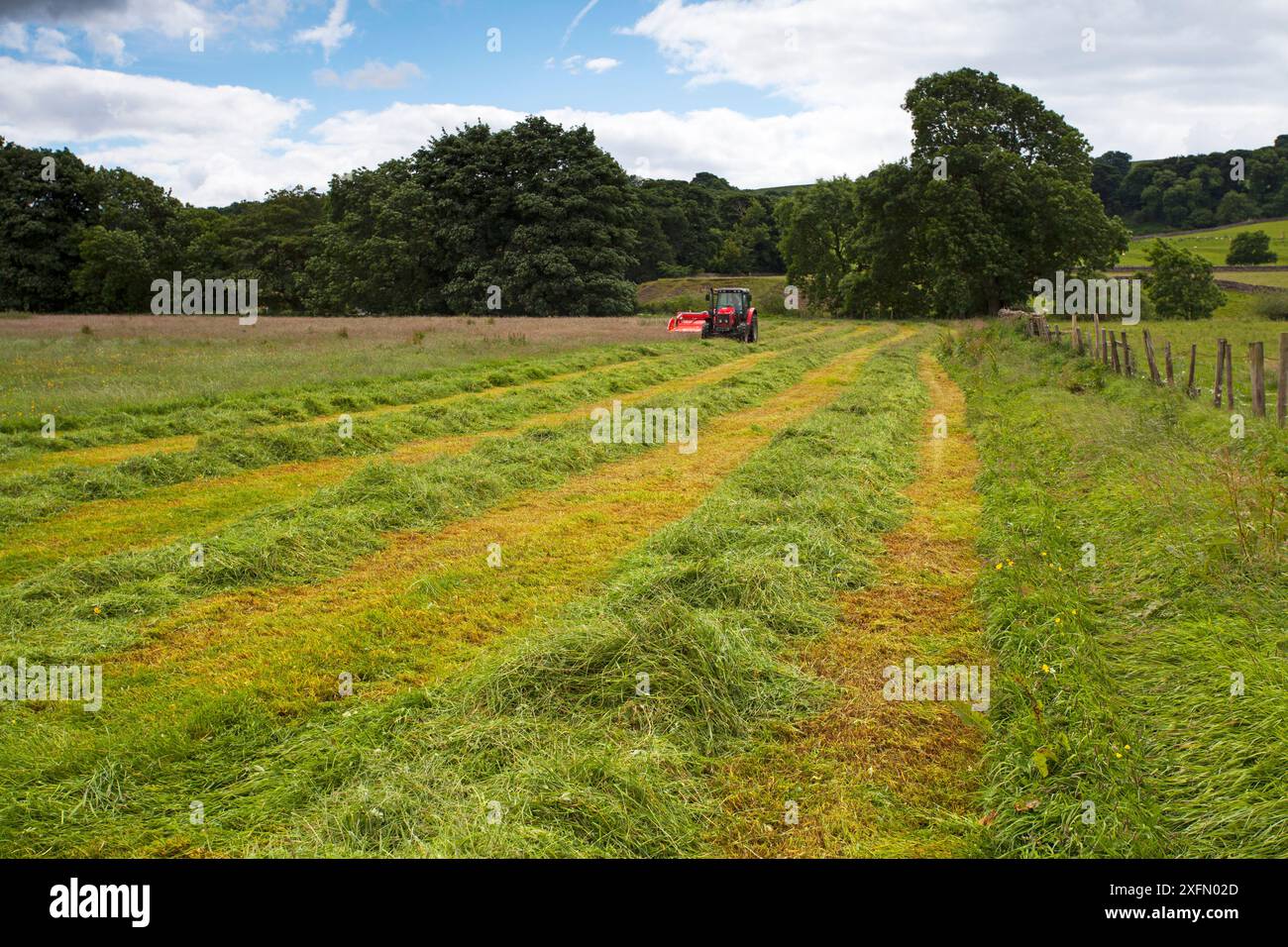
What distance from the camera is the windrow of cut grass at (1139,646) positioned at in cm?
391

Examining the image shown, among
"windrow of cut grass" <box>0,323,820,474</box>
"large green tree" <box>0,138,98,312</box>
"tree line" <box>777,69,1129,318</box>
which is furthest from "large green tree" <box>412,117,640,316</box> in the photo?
"windrow of cut grass" <box>0,323,820,474</box>

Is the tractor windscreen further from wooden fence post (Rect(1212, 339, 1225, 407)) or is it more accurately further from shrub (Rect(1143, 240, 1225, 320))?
shrub (Rect(1143, 240, 1225, 320))

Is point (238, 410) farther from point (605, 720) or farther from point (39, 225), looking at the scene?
point (39, 225)

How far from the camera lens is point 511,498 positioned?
1060cm

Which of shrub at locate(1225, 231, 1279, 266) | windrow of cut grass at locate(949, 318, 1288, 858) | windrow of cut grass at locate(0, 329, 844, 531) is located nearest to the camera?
windrow of cut grass at locate(949, 318, 1288, 858)

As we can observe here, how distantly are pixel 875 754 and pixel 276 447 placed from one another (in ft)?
35.8

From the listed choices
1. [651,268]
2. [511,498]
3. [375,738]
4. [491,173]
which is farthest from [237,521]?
[651,268]

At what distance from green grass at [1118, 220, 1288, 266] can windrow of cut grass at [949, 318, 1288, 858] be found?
67.7 meters

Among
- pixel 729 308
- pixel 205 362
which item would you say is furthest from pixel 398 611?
pixel 729 308

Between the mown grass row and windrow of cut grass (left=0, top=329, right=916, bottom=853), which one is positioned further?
windrow of cut grass (left=0, top=329, right=916, bottom=853)

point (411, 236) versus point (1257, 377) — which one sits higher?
point (411, 236)

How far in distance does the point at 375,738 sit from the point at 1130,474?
8.77 meters

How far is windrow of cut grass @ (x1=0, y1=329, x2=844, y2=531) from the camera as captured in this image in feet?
33.3

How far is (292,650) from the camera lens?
19.5 ft
